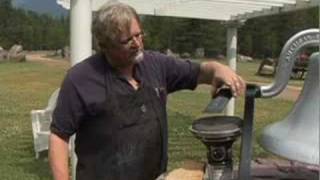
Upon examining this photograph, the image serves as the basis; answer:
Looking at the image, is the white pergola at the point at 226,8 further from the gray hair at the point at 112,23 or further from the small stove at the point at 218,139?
the small stove at the point at 218,139

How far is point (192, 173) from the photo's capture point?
6.54 feet

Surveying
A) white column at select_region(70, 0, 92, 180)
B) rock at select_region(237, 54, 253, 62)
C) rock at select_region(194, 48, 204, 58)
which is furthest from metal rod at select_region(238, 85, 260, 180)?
rock at select_region(237, 54, 253, 62)

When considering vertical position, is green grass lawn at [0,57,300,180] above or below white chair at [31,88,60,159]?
below

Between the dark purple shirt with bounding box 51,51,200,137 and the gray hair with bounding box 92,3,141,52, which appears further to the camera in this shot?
the dark purple shirt with bounding box 51,51,200,137

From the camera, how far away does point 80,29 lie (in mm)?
4059

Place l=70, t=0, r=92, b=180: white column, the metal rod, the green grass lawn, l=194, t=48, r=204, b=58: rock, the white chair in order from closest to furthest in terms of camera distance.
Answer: the metal rod → l=70, t=0, r=92, b=180: white column → the green grass lawn → the white chair → l=194, t=48, r=204, b=58: rock

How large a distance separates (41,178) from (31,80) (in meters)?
16.3

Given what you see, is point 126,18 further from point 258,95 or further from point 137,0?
→ point 137,0

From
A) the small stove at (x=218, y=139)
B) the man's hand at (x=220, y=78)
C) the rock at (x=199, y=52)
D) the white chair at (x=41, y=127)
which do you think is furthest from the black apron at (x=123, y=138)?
the rock at (x=199, y=52)

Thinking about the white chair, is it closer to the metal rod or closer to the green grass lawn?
the green grass lawn

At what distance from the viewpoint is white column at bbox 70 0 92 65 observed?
4.03 meters

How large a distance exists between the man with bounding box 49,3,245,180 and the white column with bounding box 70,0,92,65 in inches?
66.8

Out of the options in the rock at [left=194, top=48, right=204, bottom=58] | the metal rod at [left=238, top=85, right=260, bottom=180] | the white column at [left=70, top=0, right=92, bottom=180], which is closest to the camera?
the metal rod at [left=238, top=85, right=260, bottom=180]

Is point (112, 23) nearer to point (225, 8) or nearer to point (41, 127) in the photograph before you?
point (41, 127)
